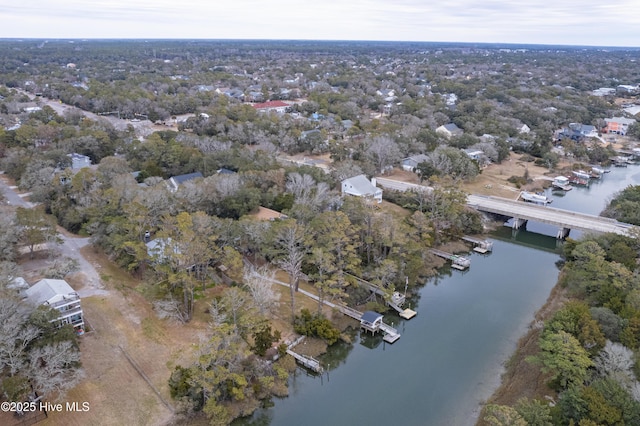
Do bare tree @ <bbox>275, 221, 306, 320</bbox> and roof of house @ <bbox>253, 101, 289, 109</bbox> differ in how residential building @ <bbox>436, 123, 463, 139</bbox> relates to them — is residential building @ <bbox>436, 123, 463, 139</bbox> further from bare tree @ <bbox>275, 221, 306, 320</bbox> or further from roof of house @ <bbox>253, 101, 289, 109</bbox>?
bare tree @ <bbox>275, 221, 306, 320</bbox>

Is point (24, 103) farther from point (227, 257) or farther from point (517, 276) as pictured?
point (517, 276)

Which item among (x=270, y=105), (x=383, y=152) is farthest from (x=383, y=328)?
(x=270, y=105)

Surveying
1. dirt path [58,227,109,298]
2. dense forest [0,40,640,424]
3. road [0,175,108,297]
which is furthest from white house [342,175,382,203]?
road [0,175,108,297]

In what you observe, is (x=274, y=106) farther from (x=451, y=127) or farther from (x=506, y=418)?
(x=506, y=418)

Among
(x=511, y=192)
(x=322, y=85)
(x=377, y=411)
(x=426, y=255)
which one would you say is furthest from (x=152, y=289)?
(x=322, y=85)

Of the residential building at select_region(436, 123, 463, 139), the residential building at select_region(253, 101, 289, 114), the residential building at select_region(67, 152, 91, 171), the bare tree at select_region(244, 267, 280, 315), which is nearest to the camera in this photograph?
the bare tree at select_region(244, 267, 280, 315)

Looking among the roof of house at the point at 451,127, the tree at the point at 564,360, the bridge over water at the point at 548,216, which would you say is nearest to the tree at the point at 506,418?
the tree at the point at 564,360

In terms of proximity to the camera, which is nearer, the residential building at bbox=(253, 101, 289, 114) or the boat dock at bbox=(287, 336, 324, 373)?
the boat dock at bbox=(287, 336, 324, 373)

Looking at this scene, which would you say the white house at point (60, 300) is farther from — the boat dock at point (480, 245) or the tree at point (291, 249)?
the boat dock at point (480, 245)
